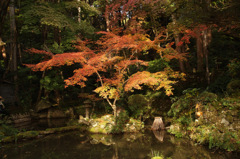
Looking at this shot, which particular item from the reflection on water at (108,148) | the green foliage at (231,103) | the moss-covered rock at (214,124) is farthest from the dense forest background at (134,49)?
the reflection on water at (108,148)

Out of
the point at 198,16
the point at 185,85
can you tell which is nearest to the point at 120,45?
the point at 198,16

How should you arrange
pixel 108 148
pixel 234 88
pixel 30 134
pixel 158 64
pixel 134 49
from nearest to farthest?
pixel 108 148 < pixel 234 88 < pixel 30 134 < pixel 134 49 < pixel 158 64

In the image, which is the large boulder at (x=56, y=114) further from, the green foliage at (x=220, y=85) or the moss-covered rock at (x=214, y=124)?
the green foliage at (x=220, y=85)

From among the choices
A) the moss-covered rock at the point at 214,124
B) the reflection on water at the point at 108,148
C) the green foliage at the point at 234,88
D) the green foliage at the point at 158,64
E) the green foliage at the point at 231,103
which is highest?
the green foliage at the point at 158,64

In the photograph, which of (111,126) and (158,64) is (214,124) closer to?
(111,126)

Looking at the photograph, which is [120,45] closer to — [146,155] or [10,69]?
[146,155]

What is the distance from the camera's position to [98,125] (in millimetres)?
10016

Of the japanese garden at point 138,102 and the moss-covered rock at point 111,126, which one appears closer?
the japanese garden at point 138,102

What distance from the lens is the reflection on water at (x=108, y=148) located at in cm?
601

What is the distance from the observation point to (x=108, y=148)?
6.91 meters

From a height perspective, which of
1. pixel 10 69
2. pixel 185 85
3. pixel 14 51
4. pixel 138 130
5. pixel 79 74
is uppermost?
pixel 14 51

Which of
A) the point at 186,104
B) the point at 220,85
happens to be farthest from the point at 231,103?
the point at 220,85

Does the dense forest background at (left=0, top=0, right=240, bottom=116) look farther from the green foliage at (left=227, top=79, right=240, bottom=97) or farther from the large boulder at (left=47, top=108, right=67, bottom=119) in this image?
the large boulder at (left=47, top=108, right=67, bottom=119)

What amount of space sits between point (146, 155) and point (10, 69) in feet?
56.9
